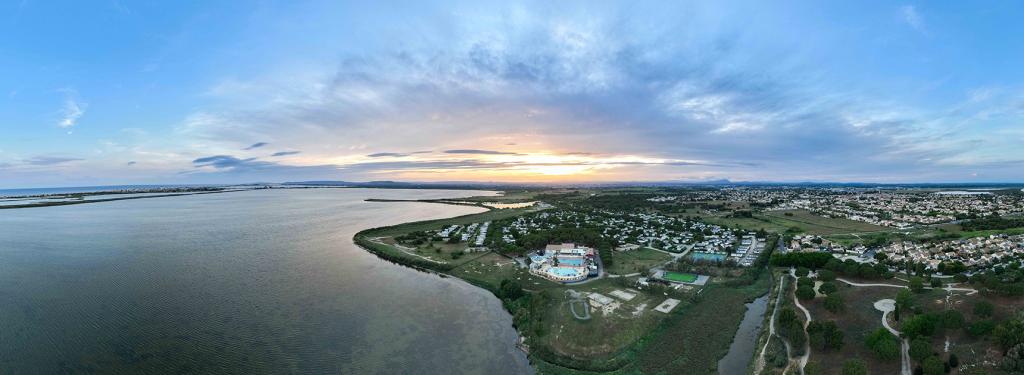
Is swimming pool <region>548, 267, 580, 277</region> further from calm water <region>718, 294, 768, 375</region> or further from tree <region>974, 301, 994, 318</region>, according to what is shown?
tree <region>974, 301, 994, 318</region>

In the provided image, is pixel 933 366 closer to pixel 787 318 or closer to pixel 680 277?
pixel 787 318

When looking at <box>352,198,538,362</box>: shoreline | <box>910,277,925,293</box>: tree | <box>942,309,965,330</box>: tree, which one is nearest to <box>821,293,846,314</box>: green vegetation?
<box>942,309,965,330</box>: tree

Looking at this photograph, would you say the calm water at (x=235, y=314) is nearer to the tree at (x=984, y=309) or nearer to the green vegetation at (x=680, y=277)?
the green vegetation at (x=680, y=277)

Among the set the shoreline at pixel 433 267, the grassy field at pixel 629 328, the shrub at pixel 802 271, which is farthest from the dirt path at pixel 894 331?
the shoreline at pixel 433 267

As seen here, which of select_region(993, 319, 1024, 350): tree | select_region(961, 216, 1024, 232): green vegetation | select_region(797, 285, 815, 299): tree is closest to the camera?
select_region(993, 319, 1024, 350): tree

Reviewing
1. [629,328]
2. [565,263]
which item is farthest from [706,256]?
[629,328]

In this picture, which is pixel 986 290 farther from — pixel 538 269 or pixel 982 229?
pixel 982 229
